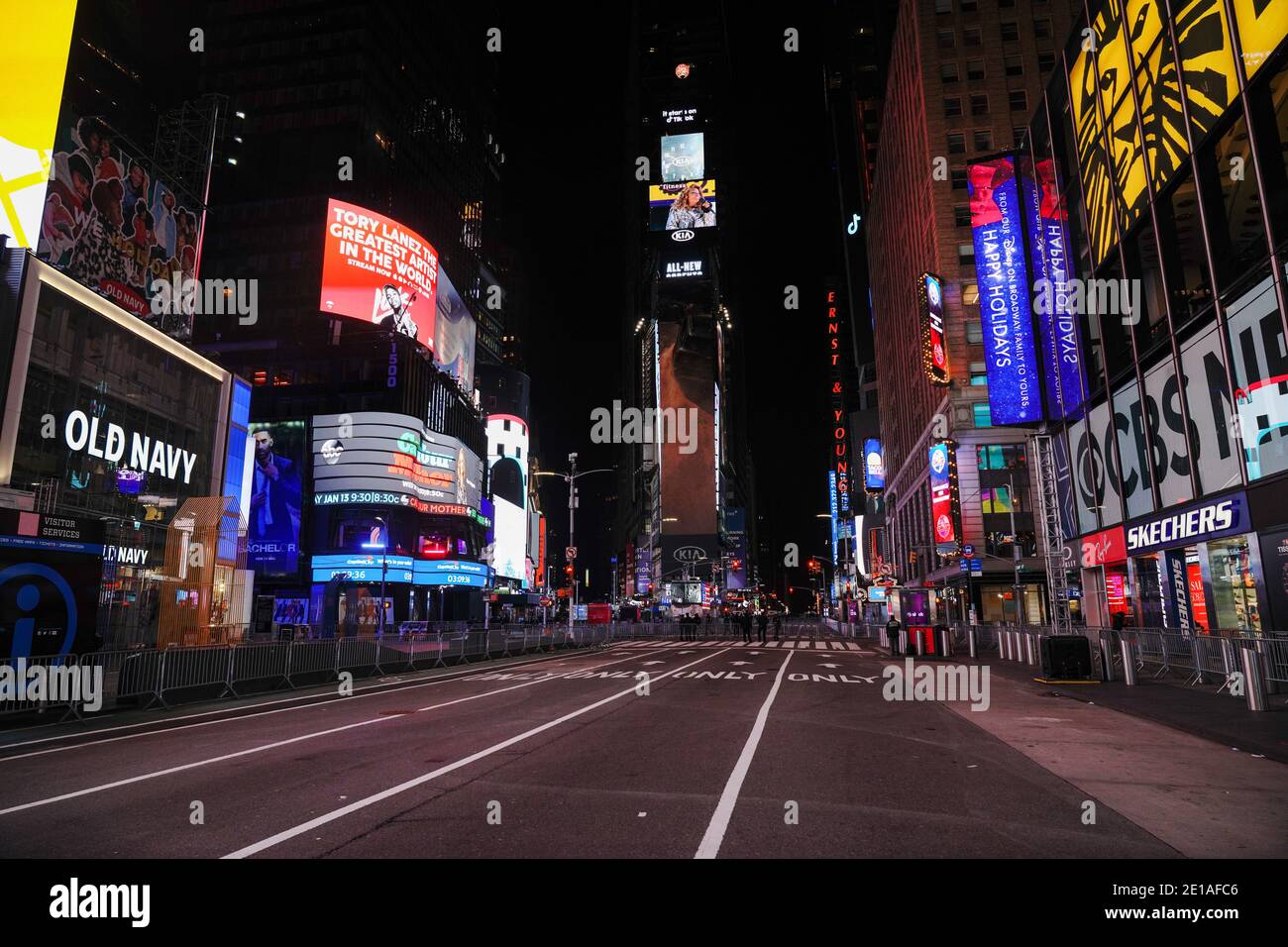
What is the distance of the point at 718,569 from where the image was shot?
136m

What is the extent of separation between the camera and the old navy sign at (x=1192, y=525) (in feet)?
62.4

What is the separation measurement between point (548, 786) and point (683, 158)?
15702 cm

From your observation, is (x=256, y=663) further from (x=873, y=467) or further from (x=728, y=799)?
(x=873, y=467)

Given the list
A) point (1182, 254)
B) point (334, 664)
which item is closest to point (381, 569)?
point (334, 664)

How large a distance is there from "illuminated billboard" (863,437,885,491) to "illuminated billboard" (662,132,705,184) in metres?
86.0

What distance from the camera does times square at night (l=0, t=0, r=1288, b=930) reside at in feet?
19.7

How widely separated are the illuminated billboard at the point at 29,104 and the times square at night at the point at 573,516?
13 centimetres

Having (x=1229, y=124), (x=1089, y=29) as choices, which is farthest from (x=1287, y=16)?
(x=1089, y=29)

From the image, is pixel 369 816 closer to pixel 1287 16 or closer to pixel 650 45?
pixel 1287 16

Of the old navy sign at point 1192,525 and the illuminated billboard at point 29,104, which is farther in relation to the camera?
the illuminated billboard at point 29,104

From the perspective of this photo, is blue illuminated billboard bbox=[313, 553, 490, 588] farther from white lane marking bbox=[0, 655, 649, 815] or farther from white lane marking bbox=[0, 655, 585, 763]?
white lane marking bbox=[0, 655, 649, 815]

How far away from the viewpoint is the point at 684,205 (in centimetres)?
14638

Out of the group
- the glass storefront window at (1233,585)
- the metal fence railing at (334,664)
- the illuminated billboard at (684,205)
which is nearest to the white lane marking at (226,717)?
the metal fence railing at (334,664)

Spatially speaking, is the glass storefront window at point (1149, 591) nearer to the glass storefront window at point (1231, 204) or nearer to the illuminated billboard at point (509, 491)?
the glass storefront window at point (1231, 204)
